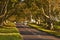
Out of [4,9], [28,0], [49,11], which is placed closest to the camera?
[28,0]

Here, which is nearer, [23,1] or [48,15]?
[23,1]

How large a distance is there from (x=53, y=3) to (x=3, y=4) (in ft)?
53.9

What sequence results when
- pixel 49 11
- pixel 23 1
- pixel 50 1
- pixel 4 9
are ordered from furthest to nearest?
1. pixel 49 11
2. pixel 50 1
3. pixel 4 9
4. pixel 23 1

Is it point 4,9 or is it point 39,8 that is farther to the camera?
point 39,8

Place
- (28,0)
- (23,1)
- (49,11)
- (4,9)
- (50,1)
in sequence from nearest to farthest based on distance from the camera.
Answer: (28,0) < (23,1) < (4,9) < (50,1) < (49,11)

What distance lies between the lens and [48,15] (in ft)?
188

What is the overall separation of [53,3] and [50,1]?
2.36m

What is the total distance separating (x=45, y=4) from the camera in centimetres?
5459

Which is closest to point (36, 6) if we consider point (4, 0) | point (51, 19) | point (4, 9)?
point (51, 19)

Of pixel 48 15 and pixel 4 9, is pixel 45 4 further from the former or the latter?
pixel 4 9

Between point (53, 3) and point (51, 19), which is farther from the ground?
point (53, 3)

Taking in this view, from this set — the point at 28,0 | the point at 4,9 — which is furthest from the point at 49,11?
the point at 28,0

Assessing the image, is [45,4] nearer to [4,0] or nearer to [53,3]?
[53,3]

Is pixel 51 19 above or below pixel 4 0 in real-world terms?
below
